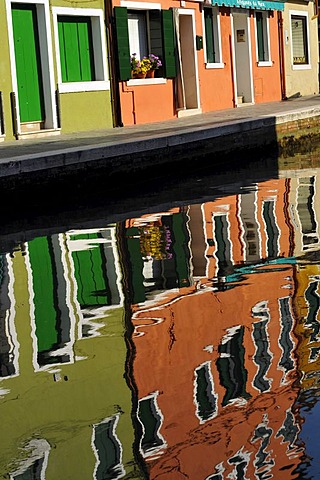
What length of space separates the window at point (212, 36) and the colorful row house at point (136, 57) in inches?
0.9

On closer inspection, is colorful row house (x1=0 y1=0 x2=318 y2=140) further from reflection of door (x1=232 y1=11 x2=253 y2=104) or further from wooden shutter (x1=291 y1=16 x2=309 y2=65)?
wooden shutter (x1=291 y1=16 x2=309 y2=65)

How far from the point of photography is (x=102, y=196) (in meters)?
13.7

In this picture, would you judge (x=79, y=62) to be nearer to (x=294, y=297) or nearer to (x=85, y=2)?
(x=85, y=2)

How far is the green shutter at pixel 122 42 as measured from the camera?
19734 millimetres

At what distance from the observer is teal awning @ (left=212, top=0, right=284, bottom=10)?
2462 cm

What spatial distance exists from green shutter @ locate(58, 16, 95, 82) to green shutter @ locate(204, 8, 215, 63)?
5.74m

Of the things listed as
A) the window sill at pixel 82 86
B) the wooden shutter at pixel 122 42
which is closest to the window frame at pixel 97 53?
the window sill at pixel 82 86

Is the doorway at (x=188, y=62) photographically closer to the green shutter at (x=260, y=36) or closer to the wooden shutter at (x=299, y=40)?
the green shutter at (x=260, y=36)

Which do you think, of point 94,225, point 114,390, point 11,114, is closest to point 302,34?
point 11,114

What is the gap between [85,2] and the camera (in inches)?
747

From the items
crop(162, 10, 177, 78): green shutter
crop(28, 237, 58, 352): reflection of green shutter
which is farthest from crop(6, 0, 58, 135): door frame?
crop(28, 237, 58, 352): reflection of green shutter

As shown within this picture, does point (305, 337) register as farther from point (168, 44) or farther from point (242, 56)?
point (242, 56)

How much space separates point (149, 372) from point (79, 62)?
48.0 feet

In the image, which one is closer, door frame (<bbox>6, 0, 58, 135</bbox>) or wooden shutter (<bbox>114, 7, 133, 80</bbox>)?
door frame (<bbox>6, 0, 58, 135</bbox>)
